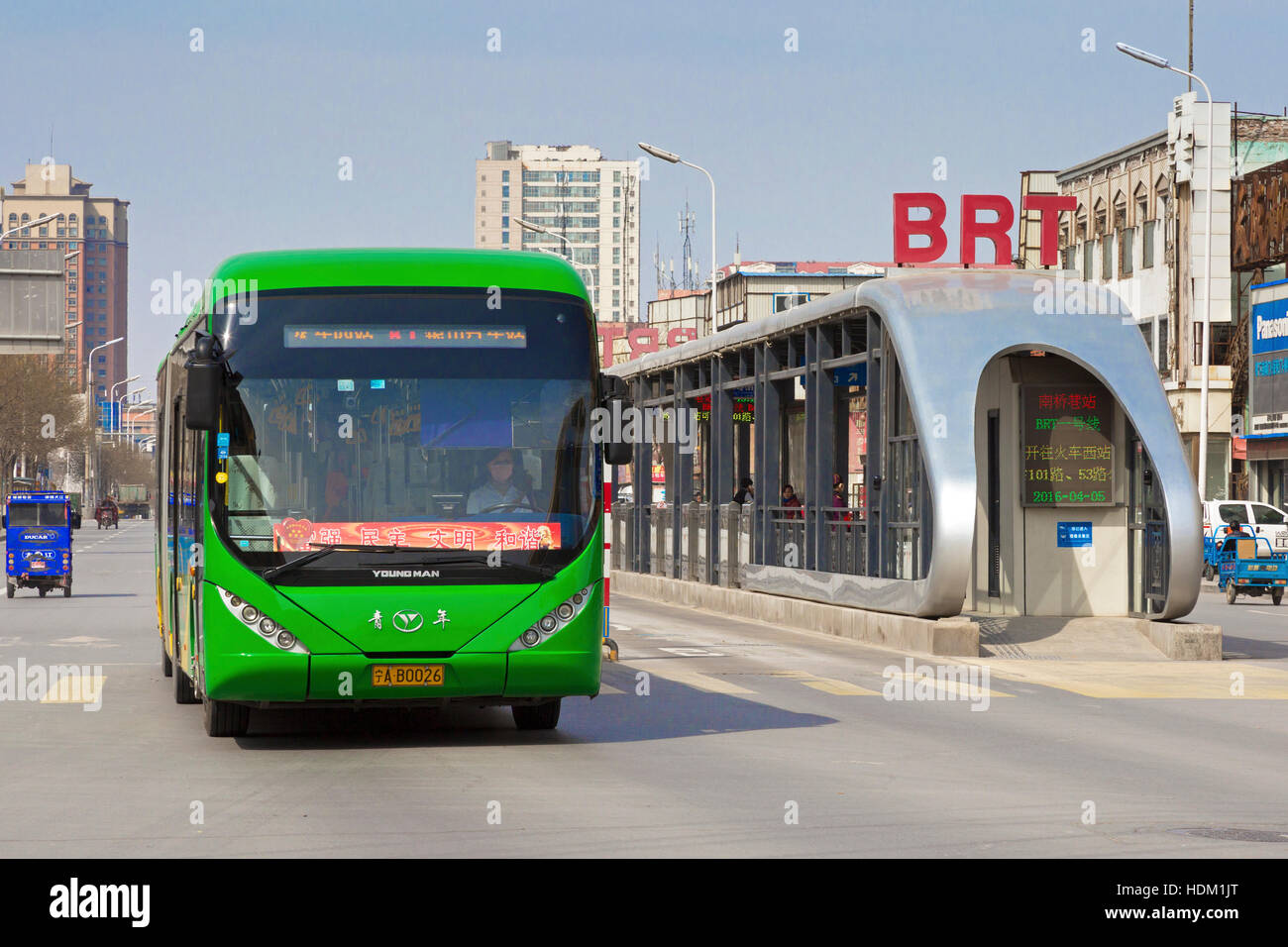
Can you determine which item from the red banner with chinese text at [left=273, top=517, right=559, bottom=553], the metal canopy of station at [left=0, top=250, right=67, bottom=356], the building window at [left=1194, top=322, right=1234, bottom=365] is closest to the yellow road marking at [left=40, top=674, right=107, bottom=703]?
the red banner with chinese text at [left=273, top=517, right=559, bottom=553]

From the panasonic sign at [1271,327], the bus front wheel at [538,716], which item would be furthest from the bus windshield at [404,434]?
the panasonic sign at [1271,327]

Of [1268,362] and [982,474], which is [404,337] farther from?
[1268,362]

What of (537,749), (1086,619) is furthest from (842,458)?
(537,749)

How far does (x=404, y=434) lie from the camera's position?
11703 mm

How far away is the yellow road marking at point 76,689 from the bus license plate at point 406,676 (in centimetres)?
462

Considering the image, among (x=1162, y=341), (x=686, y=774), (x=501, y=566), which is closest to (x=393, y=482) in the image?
(x=501, y=566)

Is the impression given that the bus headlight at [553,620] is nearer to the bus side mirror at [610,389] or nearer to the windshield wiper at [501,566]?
the windshield wiper at [501,566]

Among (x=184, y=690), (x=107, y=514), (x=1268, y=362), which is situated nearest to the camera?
(x=184, y=690)

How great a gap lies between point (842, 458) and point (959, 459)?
5.53 m

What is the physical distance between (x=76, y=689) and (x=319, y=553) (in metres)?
5.72

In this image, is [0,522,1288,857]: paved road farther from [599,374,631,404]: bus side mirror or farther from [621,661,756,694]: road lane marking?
[599,374,631,404]: bus side mirror

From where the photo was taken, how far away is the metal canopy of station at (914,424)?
1986 cm
